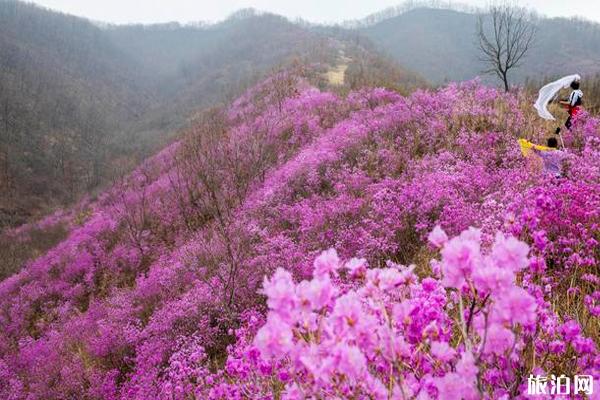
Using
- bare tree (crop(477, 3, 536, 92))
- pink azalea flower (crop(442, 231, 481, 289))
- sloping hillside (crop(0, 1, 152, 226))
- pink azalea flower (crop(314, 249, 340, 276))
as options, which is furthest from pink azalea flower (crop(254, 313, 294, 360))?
sloping hillside (crop(0, 1, 152, 226))

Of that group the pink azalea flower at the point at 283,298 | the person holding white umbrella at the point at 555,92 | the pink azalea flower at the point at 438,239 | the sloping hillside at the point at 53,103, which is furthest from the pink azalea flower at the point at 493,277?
the sloping hillside at the point at 53,103

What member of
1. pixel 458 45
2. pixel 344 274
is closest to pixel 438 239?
pixel 344 274

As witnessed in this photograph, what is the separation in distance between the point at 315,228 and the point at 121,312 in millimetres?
4662

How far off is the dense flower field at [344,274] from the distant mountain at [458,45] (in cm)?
7463

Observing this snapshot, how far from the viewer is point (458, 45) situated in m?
128

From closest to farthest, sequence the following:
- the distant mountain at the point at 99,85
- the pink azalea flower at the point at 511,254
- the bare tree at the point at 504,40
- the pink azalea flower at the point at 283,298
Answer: the pink azalea flower at the point at 511,254 → the pink azalea flower at the point at 283,298 → the bare tree at the point at 504,40 → the distant mountain at the point at 99,85

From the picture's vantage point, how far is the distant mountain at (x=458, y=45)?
9669 cm

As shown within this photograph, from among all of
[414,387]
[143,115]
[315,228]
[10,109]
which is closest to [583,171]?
[315,228]

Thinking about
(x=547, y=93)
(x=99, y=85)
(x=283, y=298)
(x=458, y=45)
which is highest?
(x=99, y=85)

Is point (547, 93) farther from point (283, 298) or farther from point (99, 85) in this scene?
point (99, 85)

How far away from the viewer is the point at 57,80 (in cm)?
6825

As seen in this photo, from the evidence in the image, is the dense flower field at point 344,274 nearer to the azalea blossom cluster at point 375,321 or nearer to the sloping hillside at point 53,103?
the azalea blossom cluster at point 375,321

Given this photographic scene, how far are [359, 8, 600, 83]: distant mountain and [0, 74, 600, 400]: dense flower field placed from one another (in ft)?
245

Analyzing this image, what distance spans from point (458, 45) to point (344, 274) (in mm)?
141211
